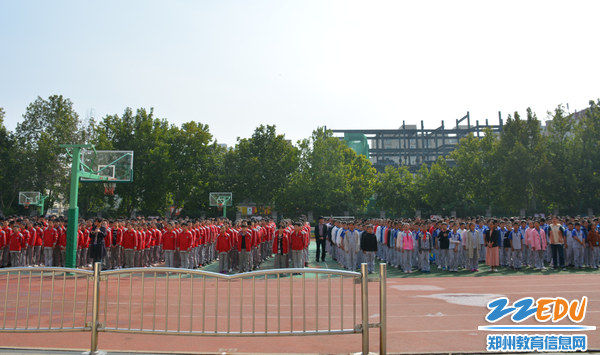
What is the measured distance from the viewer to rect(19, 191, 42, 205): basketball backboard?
3588cm

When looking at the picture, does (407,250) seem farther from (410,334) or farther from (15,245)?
(15,245)

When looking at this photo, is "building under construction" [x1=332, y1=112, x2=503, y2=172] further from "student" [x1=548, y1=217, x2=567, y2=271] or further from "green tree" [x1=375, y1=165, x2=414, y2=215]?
"student" [x1=548, y1=217, x2=567, y2=271]

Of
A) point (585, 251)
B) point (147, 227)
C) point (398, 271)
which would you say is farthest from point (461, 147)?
point (147, 227)

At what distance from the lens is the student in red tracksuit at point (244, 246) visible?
1428 cm

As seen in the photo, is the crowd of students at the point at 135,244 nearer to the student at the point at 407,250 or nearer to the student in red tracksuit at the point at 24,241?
the student in red tracksuit at the point at 24,241

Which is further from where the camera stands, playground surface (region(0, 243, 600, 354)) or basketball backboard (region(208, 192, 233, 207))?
basketball backboard (region(208, 192, 233, 207))

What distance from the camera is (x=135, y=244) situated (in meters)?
14.9

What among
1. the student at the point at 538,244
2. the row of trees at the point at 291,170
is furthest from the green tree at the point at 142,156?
the student at the point at 538,244

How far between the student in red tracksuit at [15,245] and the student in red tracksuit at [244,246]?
8.16 meters

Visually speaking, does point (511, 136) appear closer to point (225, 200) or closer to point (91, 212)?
point (225, 200)

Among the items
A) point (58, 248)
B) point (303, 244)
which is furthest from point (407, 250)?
point (58, 248)

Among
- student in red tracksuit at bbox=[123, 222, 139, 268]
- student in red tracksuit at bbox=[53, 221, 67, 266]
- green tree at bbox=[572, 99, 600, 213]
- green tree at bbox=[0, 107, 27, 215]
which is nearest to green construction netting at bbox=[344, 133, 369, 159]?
green tree at bbox=[572, 99, 600, 213]

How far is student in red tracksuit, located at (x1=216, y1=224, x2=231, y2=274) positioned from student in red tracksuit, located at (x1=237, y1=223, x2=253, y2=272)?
1.38 ft

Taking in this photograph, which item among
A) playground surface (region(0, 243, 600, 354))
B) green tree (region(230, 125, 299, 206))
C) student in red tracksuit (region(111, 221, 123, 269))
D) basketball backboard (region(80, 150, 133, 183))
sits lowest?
playground surface (region(0, 243, 600, 354))
